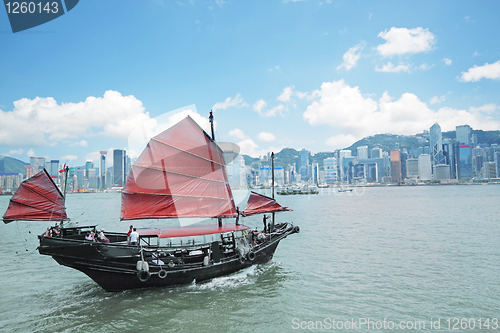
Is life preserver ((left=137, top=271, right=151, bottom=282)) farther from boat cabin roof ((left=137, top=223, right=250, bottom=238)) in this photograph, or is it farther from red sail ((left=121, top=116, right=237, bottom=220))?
red sail ((left=121, top=116, right=237, bottom=220))

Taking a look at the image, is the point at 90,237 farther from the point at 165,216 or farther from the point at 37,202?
the point at 37,202

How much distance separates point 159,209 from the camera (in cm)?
1650

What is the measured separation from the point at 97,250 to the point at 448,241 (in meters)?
24.0

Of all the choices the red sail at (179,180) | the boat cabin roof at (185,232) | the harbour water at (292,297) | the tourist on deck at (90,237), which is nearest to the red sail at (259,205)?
the red sail at (179,180)

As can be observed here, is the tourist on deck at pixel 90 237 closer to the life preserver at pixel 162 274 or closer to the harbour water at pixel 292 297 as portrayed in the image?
the harbour water at pixel 292 297

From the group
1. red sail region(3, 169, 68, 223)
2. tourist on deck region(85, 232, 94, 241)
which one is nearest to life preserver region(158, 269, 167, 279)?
tourist on deck region(85, 232, 94, 241)

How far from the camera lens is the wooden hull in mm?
12203

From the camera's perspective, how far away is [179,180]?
666 inches

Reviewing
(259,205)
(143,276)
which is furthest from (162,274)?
(259,205)

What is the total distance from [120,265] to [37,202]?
24.2 feet

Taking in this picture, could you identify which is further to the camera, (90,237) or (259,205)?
(259,205)

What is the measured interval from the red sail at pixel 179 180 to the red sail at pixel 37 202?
4.06 m

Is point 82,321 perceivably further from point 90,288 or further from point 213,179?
point 213,179

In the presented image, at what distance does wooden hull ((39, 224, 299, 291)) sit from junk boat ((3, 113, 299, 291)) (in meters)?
0.04
